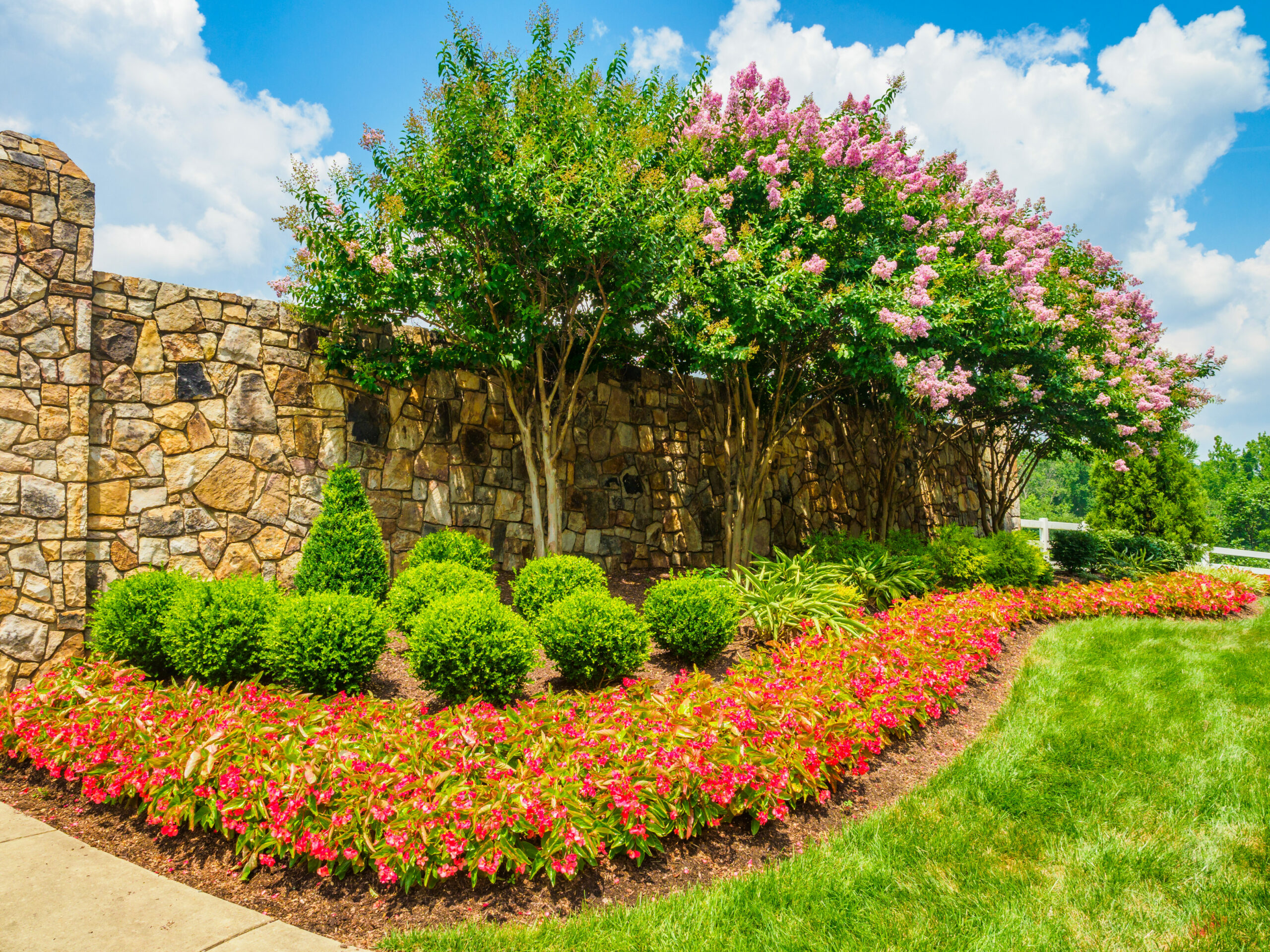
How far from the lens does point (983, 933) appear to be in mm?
2627

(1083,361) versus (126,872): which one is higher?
(1083,361)

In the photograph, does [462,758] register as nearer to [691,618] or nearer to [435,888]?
[435,888]

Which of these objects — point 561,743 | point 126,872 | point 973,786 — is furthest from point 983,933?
point 126,872

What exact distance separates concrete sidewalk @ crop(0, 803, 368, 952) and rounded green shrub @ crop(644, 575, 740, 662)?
3009 mm

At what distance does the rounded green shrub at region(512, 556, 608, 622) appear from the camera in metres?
5.68

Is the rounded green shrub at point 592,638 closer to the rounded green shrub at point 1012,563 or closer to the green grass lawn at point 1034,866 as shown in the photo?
the green grass lawn at point 1034,866

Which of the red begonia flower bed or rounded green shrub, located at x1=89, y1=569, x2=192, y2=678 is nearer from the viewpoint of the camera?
the red begonia flower bed

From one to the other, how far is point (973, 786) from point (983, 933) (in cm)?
127

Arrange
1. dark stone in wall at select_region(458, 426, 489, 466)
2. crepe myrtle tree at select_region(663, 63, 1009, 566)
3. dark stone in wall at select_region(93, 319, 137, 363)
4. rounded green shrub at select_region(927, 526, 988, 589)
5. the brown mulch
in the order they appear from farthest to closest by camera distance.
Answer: rounded green shrub at select_region(927, 526, 988, 589) < dark stone in wall at select_region(458, 426, 489, 466) < crepe myrtle tree at select_region(663, 63, 1009, 566) < dark stone in wall at select_region(93, 319, 137, 363) < the brown mulch

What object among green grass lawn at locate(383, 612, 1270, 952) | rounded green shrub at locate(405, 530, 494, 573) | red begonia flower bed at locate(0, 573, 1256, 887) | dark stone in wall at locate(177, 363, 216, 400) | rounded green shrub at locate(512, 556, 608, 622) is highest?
dark stone in wall at locate(177, 363, 216, 400)

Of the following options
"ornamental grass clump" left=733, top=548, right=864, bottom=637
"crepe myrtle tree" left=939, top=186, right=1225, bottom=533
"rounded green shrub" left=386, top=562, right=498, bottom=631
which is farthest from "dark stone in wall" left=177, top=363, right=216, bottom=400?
"crepe myrtle tree" left=939, top=186, right=1225, bottom=533

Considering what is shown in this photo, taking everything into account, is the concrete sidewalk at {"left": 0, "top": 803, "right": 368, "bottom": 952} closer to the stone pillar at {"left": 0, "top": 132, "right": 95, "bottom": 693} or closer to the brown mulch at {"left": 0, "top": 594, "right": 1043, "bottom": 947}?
the brown mulch at {"left": 0, "top": 594, "right": 1043, "bottom": 947}

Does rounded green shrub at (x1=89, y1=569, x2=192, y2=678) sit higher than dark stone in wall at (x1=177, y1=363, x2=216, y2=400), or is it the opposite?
dark stone in wall at (x1=177, y1=363, x2=216, y2=400)

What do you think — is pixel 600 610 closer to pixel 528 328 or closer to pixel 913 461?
pixel 528 328
